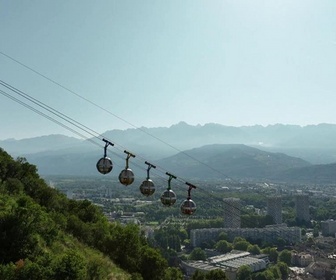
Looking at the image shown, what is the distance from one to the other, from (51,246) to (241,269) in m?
28.8

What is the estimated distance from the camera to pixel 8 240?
9.66m

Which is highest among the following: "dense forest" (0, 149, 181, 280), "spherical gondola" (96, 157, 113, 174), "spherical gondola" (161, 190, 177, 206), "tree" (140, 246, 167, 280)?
"spherical gondola" (96, 157, 113, 174)

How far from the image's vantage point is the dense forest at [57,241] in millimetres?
8438

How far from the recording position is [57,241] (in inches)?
471

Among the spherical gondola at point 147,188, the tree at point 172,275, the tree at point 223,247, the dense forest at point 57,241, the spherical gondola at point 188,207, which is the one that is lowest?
the tree at point 223,247

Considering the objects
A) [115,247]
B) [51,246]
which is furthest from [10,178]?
[51,246]

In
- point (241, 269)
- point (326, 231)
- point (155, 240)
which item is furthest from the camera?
point (326, 231)

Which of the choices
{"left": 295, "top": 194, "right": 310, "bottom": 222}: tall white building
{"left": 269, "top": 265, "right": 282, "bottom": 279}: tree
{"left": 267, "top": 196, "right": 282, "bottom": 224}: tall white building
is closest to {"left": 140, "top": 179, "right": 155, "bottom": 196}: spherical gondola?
{"left": 269, "top": 265, "right": 282, "bottom": 279}: tree

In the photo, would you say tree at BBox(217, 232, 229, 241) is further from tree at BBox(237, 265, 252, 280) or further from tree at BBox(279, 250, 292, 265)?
tree at BBox(237, 265, 252, 280)

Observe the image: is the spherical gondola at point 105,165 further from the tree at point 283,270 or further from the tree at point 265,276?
the tree at point 283,270

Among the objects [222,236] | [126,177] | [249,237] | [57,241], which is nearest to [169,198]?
[126,177]

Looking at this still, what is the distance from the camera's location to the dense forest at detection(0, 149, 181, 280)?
27.7 ft

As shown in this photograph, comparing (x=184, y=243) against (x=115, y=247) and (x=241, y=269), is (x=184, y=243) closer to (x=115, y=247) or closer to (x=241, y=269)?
(x=241, y=269)

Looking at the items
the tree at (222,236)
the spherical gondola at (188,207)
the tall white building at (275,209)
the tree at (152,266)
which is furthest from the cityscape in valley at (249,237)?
the spherical gondola at (188,207)
